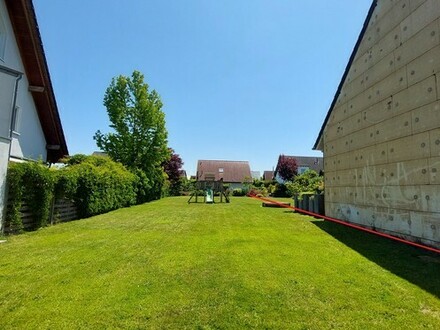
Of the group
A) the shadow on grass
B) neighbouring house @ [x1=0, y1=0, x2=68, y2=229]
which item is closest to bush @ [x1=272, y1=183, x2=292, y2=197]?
neighbouring house @ [x1=0, y1=0, x2=68, y2=229]

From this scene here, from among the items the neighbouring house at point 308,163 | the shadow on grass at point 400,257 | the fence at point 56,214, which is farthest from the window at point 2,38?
the neighbouring house at point 308,163

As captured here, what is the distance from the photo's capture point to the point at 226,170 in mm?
57875

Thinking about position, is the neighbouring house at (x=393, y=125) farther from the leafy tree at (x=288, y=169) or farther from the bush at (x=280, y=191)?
the leafy tree at (x=288, y=169)

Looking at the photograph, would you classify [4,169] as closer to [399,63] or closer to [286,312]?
[286,312]

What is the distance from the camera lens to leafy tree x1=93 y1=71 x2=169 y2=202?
2622 cm

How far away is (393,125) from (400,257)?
4000mm

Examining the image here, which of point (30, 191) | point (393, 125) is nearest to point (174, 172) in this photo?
point (30, 191)

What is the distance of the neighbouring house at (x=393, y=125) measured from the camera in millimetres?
7000

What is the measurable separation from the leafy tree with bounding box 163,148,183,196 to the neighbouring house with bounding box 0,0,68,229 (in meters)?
25.6

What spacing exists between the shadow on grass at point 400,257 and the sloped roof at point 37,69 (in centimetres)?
1351

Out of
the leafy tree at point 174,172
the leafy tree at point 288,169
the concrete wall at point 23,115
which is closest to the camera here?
the concrete wall at point 23,115

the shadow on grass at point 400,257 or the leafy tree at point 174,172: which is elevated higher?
the leafy tree at point 174,172

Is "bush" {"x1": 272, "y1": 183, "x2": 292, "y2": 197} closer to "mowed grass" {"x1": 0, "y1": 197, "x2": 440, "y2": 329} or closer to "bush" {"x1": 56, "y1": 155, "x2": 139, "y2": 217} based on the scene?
"bush" {"x1": 56, "y1": 155, "x2": 139, "y2": 217}

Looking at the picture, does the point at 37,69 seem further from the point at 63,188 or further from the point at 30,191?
the point at 30,191
